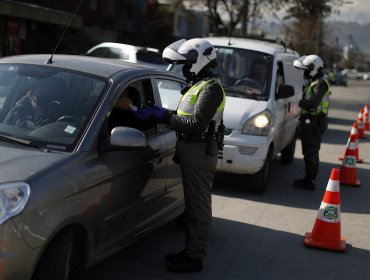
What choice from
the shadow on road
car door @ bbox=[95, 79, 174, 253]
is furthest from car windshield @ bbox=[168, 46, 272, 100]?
car door @ bbox=[95, 79, 174, 253]

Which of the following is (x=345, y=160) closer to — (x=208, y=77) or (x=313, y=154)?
(x=313, y=154)

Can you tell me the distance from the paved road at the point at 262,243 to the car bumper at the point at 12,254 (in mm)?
1425

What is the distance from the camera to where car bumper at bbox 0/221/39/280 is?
3227mm

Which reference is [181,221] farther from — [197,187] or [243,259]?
[197,187]

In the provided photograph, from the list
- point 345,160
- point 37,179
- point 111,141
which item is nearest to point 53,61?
point 111,141

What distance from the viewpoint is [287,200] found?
805 cm

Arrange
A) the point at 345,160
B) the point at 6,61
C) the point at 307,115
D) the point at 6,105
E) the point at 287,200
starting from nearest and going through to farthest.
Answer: the point at 6,105, the point at 6,61, the point at 287,200, the point at 307,115, the point at 345,160

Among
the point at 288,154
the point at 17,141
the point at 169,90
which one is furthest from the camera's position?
the point at 288,154

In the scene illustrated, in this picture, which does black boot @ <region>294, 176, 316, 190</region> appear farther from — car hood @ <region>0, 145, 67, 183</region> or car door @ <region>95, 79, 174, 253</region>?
car hood @ <region>0, 145, 67, 183</region>

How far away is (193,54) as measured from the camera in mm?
4773

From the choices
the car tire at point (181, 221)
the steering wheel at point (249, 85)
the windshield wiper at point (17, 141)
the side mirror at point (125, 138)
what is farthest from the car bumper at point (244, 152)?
the windshield wiper at point (17, 141)

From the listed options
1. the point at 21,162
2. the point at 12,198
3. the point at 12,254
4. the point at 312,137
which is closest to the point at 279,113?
the point at 312,137

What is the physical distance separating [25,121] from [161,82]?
64.3 inches

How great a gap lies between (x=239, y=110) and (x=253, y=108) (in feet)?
0.68
